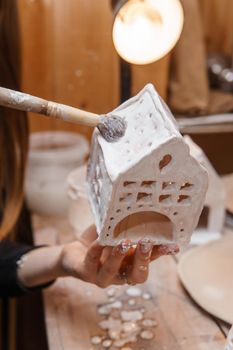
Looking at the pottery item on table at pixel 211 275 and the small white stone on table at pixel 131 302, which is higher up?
the pottery item on table at pixel 211 275

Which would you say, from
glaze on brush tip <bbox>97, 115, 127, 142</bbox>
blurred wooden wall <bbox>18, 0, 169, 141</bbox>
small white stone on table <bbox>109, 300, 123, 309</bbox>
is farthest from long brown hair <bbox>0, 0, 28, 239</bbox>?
glaze on brush tip <bbox>97, 115, 127, 142</bbox>

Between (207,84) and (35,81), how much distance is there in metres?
0.51

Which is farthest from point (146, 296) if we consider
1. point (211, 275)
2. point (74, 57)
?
point (74, 57)

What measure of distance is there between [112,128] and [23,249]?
0.42 meters

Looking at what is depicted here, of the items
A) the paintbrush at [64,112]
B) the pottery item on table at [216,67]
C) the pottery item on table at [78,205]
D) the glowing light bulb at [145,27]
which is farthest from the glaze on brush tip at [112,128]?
the pottery item on table at [216,67]

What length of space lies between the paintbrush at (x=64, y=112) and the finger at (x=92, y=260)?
0.20m

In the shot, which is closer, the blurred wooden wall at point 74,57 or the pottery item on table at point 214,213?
the pottery item on table at point 214,213

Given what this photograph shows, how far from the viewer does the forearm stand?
94 cm

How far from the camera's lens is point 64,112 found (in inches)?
26.5

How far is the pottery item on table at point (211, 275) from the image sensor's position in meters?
0.92

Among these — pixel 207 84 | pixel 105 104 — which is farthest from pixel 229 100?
pixel 105 104

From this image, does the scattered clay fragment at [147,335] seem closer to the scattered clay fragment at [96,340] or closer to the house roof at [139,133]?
the scattered clay fragment at [96,340]

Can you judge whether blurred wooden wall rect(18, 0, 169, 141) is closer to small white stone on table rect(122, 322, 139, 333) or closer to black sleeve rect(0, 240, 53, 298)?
black sleeve rect(0, 240, 53, 298)

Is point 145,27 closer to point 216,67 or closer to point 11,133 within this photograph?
point 11,133
